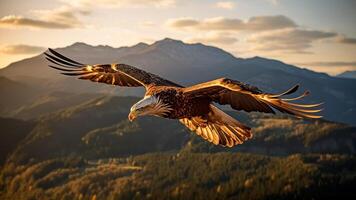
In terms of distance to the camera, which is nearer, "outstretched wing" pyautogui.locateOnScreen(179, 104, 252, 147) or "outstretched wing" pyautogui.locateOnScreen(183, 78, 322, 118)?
"outstretched wing" pyautogui.locateOnScreen(183, 78, 322, 118)

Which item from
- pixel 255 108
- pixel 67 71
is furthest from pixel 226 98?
pixel 67 71

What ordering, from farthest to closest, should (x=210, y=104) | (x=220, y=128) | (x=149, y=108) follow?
(x=220, y=128)
(x=210, y=104)
(x=149, y=108)

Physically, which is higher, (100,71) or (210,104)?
(100,71)

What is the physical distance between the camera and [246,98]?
9.30 m

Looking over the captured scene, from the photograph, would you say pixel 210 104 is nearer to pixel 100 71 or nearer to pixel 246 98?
pixel 246 98

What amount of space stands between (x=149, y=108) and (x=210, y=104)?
1669 mm

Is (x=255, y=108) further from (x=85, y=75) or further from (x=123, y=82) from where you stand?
(x=85, y=75)

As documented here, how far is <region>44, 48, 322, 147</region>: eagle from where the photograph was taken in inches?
330

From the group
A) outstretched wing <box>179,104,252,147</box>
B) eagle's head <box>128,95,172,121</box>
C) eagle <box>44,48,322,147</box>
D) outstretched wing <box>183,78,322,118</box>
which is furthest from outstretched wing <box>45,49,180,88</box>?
outstretched wing <box>183,78,322,118</box>

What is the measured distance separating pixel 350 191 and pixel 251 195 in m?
42.3

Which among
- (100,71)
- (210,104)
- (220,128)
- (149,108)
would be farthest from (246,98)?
(100,71)

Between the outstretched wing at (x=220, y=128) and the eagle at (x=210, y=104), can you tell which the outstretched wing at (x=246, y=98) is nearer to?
the eagle at (x=210, y=104)

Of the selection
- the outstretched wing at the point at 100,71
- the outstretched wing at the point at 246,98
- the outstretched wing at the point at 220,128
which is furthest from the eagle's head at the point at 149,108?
the outstretched wing at the point at 100,71

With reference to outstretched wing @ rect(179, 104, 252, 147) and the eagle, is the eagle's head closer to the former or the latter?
the eagle
